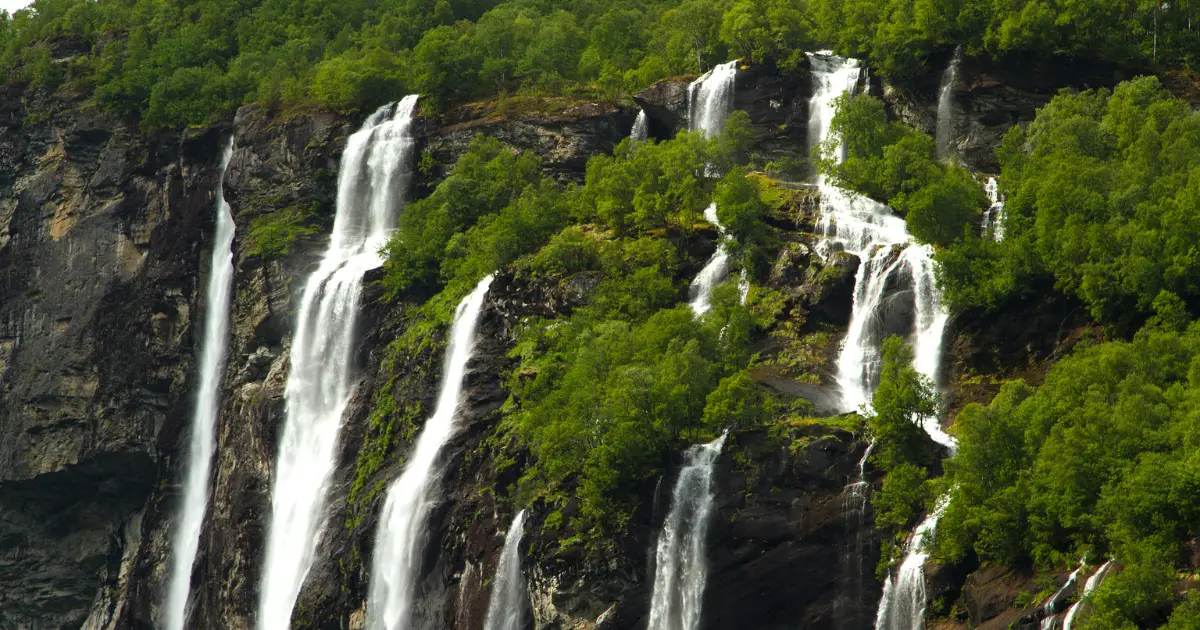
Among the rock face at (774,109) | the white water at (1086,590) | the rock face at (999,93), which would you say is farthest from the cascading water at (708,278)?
the white water at (1086,590)

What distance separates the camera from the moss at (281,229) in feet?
311

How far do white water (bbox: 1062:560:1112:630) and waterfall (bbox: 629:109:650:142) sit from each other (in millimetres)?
49783

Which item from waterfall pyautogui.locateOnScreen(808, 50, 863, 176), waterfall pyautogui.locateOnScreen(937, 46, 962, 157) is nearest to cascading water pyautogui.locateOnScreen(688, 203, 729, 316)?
waterfall pyautogui.locateOnScreen(808, 50, 863, 176)

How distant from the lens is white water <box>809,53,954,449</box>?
6794 centimetres

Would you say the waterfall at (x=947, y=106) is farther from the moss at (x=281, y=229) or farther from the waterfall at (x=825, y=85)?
the moss at (x=281, y=229)

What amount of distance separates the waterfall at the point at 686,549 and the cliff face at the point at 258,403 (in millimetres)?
587

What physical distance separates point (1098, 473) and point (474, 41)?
209ft

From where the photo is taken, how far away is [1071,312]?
2586 inches

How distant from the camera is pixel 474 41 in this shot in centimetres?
10688

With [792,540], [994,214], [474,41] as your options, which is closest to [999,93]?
[994,214]

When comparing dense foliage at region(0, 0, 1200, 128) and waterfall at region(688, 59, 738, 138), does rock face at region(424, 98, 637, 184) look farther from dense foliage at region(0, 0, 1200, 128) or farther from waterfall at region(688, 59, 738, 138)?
waterfall at region(688, 59, 738, 138)

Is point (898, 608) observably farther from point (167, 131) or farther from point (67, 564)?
point (167, 131)

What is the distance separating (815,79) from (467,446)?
3052 cm

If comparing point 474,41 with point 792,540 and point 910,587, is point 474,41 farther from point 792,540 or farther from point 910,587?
point 910,587
